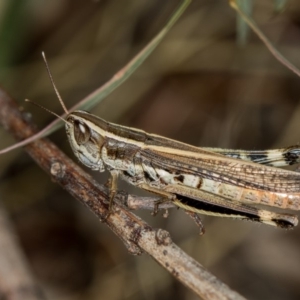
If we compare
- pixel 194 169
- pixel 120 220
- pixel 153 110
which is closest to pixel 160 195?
pixel 194 169

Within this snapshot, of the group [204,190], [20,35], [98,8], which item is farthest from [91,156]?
[98,8]

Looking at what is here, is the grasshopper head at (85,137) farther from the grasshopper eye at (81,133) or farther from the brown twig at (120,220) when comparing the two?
the brown twig at (120,220)

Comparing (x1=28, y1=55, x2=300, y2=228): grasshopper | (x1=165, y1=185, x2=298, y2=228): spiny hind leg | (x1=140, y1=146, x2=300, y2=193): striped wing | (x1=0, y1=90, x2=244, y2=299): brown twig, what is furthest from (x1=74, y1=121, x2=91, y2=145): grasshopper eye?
(x1=165, y1=185, x2=298, y2=228): spiny hind leg

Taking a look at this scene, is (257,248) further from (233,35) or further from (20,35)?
(20,35)

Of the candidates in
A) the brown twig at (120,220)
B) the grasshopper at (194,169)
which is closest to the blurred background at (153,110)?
the brown twig at (120,220)

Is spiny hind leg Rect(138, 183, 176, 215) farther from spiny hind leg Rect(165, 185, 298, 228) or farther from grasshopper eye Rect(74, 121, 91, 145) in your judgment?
grasshopper eye Rect(74, 121, 91, 145)

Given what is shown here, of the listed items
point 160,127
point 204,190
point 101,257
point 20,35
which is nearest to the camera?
point 204,190

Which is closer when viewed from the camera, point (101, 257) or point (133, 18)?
point (101, 257)
